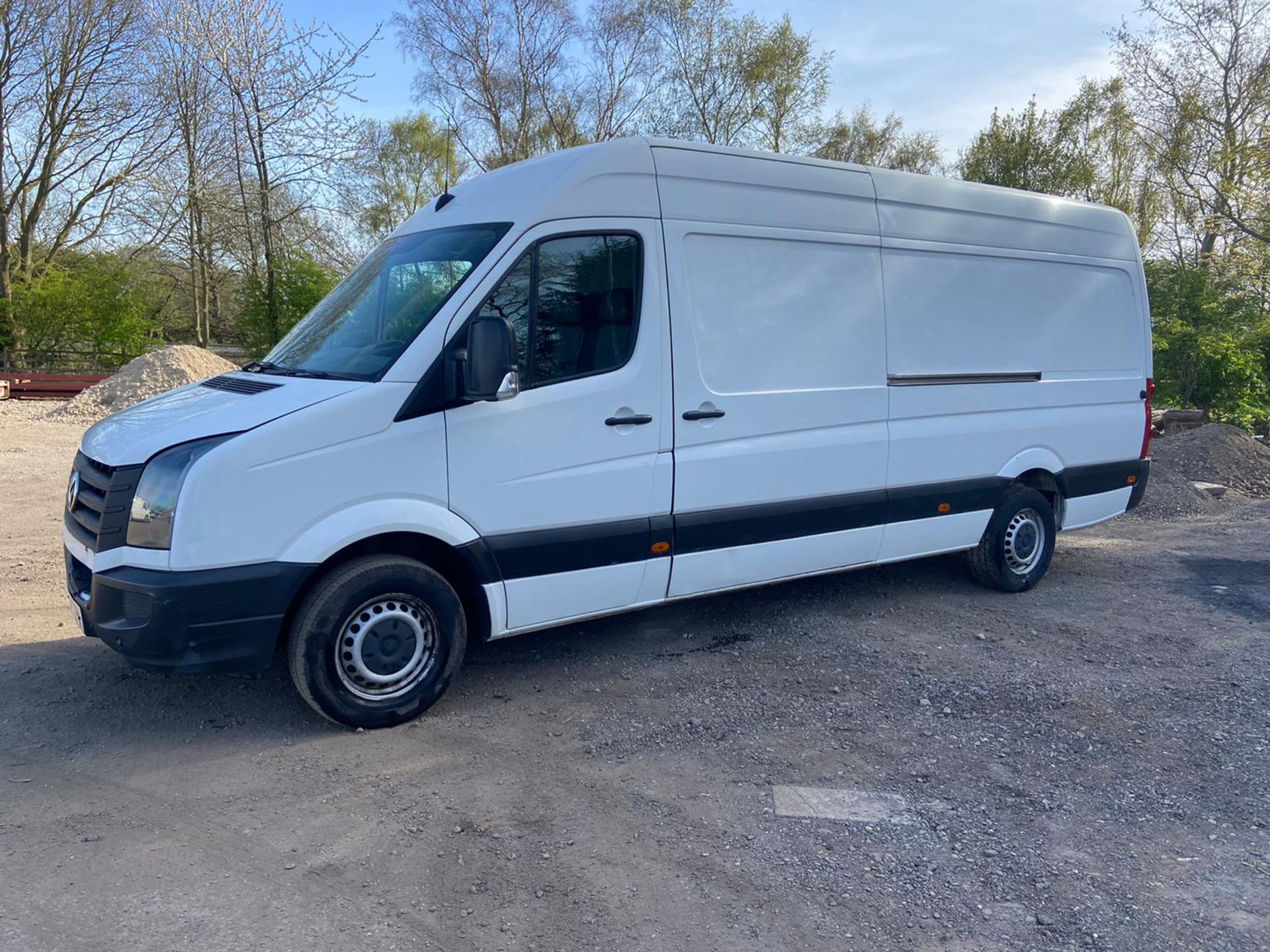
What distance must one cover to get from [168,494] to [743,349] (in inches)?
115

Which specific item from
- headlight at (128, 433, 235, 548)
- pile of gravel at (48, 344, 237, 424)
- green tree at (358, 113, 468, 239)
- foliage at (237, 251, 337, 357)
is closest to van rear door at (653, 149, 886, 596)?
headlight at (128, 433, 235, 548)

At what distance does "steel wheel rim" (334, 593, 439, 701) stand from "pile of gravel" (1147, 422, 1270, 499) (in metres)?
10.3

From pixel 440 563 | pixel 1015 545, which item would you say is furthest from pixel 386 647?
pixel 1015 545

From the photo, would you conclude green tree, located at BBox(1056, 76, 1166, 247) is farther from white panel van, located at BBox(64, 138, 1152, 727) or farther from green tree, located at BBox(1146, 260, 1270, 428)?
white panel van, located at BBox(64, 138, 1152, 727)

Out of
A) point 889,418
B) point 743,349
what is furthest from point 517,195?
point 889,418

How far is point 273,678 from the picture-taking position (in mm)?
4867

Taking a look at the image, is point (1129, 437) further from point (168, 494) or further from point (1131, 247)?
point (168, 494)

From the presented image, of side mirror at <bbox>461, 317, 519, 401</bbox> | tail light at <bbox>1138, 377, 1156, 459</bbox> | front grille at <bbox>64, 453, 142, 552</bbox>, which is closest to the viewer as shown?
front grille at <bbox>64, 453, 142, 552</bbox>

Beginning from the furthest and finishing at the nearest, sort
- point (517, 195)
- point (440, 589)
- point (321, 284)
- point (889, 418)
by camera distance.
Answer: point (321, 284) → point (889, 418) → point (517, 195) → point (440, 589)

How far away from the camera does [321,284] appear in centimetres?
2155

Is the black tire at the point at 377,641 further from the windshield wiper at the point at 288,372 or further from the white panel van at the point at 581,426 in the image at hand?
the windshield wiper at the point at 288,372

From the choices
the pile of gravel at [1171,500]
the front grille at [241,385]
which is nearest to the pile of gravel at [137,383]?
the front grille at [241,385]

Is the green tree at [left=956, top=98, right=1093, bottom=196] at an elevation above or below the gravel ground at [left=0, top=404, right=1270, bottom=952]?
above

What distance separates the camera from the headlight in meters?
3.78
